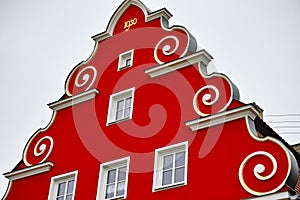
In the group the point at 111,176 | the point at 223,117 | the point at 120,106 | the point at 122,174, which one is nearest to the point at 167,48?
the point at 120,106

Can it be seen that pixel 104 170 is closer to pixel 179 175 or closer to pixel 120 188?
pixel 120 188

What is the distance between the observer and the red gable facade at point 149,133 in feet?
56.5

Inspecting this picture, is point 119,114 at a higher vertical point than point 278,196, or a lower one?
higher

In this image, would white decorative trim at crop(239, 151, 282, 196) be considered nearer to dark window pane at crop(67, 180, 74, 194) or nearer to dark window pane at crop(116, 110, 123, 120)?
dark window pane at crop(116, 110, 123, 120)

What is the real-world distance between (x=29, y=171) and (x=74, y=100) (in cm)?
260

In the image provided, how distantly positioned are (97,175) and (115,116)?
2022mm

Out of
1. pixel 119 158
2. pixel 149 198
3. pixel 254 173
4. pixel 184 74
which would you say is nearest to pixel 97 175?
pixel 119 158

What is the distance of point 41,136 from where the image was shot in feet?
73.9

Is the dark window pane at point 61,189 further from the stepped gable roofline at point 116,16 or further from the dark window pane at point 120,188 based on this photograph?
the stepped gable roofline at point 116,16

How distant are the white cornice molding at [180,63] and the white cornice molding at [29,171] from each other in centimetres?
416

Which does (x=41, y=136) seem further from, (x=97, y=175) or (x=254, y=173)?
(x=254, y=173)

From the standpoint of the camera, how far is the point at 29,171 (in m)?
21.8

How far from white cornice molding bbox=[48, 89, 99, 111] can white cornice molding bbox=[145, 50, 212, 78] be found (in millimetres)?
2143

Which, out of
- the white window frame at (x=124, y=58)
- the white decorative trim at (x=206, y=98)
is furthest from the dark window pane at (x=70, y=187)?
the white decorative trim at (x=206, y=98)
